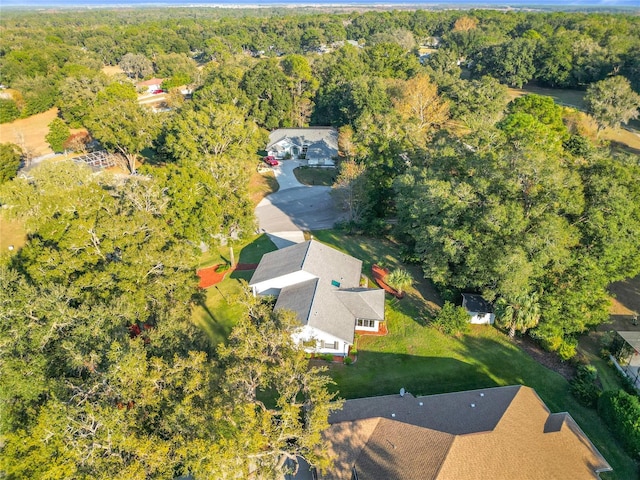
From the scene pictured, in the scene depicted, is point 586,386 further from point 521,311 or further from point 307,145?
point 307,145

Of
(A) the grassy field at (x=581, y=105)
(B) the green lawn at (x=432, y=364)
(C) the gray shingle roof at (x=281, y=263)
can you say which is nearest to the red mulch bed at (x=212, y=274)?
(B) the green lawn at (x=432, y=364)

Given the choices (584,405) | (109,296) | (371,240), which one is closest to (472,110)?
(371,240)

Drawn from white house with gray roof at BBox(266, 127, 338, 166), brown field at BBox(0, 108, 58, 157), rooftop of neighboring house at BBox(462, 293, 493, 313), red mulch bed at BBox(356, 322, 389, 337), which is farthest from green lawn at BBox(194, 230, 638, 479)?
brown field at BBox(0, 108, 58, 157)

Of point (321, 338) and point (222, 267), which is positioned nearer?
point (321, 338)

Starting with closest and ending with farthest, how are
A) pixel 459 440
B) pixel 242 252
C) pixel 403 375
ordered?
pixel 459 440
pixel 403 375
pixel 242 252

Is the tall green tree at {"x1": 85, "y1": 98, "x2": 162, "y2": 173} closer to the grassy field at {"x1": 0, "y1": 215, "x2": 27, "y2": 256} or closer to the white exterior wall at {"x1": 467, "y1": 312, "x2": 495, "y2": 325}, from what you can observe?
the grassy field at {"x1": 0, "y1": 215, "x2": 27, "y2": 256}

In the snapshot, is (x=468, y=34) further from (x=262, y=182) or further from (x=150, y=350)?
(x=150, y=350)

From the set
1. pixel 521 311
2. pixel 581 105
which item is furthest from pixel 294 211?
pixel 581 105
